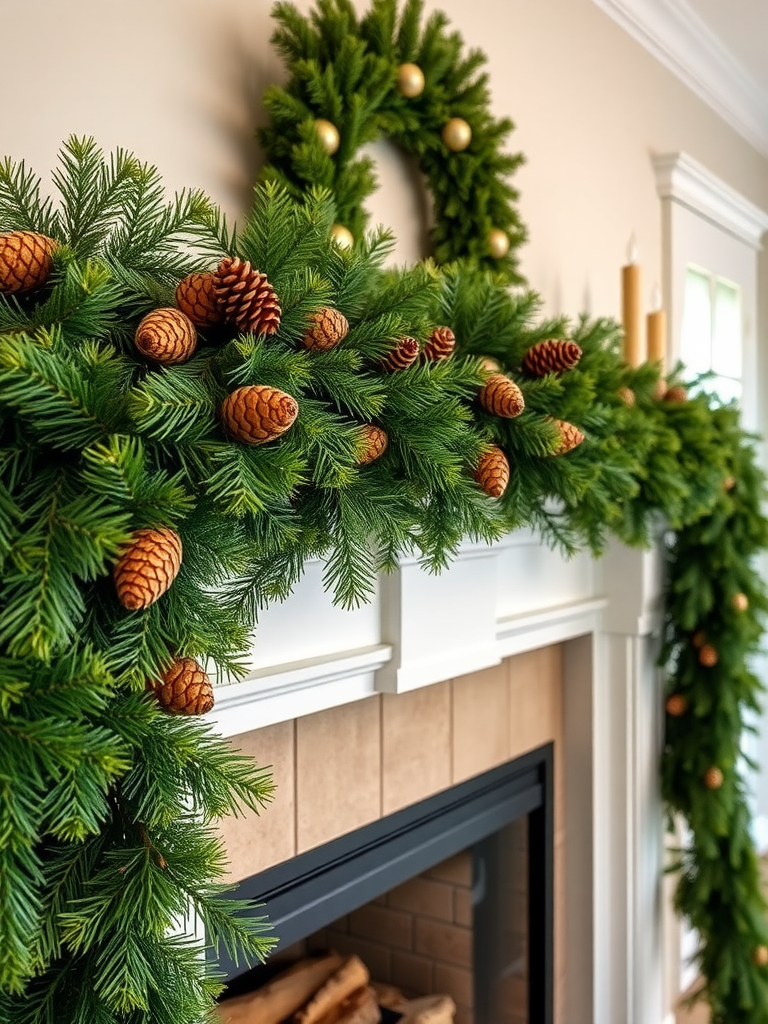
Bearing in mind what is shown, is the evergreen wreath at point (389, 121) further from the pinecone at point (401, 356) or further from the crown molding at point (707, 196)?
the crown molding at point (707, 196)

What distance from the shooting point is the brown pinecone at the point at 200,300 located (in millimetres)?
586

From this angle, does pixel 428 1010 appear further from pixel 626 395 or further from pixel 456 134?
pixel 456 134

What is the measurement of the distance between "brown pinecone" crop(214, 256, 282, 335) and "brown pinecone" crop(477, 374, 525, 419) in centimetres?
28

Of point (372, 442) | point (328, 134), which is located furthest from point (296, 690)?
point (328, 134)

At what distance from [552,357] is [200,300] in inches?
17.7

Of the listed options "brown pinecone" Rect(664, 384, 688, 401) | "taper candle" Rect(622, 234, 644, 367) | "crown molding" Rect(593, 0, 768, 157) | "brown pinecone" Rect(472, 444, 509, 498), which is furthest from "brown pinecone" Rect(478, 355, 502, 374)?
"crown molding" Rect(593, 0, 768, 157)

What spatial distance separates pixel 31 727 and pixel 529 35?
152 centimetres

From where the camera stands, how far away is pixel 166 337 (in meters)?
0.54

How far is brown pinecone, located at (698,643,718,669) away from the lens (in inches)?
64.3

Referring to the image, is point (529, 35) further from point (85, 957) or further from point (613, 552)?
point (85, 957)

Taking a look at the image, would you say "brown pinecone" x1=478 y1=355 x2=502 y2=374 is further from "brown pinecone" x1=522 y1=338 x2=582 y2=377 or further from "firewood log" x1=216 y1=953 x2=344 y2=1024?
"firewood log" x1=216 y1=953 x2=344 y2=1024

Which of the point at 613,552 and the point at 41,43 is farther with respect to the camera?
the point at 613,552

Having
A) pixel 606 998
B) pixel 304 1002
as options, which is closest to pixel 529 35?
pixel 304 1002

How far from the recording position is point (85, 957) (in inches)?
21.0
